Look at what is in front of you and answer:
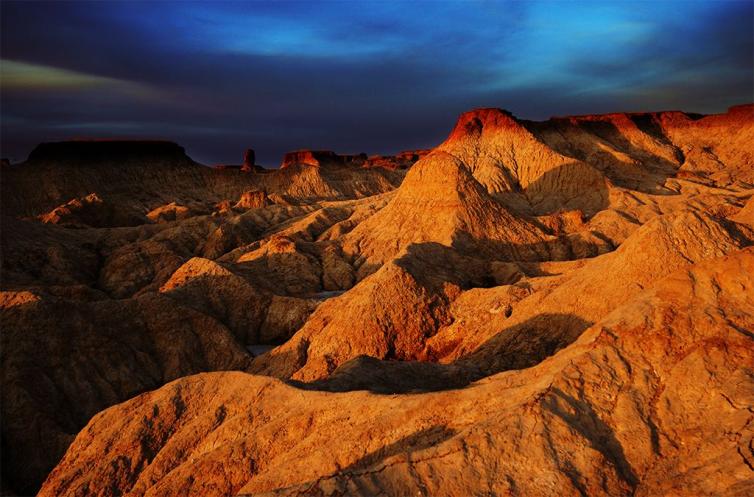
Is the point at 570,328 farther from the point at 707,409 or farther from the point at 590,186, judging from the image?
the point at 590,186

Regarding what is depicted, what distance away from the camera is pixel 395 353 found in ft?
82.0

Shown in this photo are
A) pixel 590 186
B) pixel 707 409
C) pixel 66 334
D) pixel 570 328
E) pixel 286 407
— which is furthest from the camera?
pixel 590 186

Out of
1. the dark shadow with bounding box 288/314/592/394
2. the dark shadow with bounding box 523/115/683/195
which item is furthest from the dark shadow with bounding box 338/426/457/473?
the dark shadow with bounding box 523/115/683/195

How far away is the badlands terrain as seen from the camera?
9.52 meters

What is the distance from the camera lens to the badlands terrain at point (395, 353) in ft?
31.2

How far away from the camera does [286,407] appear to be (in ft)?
45.3

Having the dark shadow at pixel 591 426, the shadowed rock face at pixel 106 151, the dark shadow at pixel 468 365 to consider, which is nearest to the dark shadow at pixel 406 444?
the dark shadow at pixel 591 426

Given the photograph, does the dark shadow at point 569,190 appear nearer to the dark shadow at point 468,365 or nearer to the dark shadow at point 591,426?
the dark shadow at point 468,365

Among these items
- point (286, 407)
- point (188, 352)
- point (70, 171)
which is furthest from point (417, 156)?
point (286, 407)

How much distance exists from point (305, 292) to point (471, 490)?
2879 cm

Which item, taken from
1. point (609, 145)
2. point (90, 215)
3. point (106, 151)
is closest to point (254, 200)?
point (90, 215)

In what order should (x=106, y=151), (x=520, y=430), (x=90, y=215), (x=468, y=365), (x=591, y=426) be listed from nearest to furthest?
1. (x=520, y=430)
2. (x=591, y=426)
3. (x=468, y=365)
4. (x=90, y=215)
5. (x=106, y=151)

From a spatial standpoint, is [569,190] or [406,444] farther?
[569,190]

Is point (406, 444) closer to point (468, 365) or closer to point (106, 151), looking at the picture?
point (468, 365)
